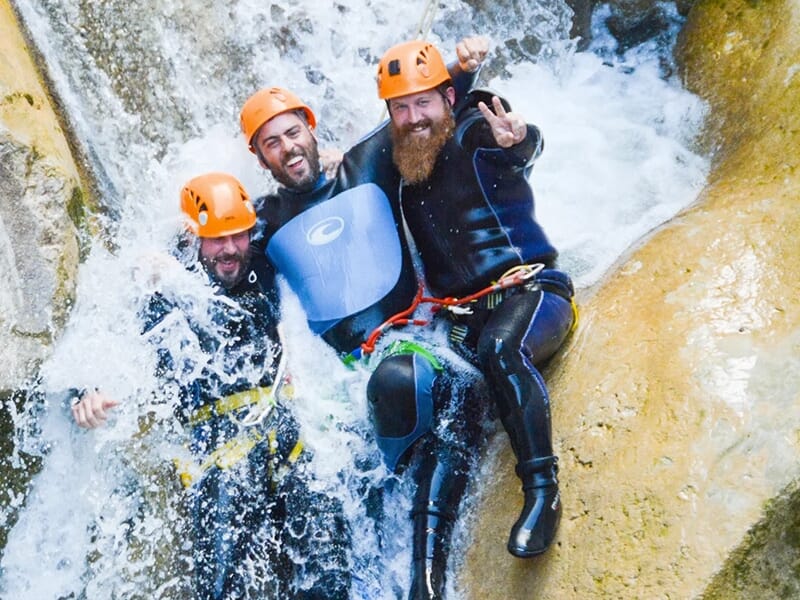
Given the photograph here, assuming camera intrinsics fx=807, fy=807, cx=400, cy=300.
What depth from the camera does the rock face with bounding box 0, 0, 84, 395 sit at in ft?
11.3

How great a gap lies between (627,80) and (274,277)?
2.95 metres

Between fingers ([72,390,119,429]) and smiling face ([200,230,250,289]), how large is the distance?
0.82 meters

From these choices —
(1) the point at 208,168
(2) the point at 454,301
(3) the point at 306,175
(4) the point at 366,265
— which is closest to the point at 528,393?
(2) the point at 454,301

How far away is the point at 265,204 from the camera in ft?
13.9

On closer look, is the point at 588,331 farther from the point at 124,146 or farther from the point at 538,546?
the point at 124,146

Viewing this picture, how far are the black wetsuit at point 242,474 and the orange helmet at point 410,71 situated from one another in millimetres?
1257

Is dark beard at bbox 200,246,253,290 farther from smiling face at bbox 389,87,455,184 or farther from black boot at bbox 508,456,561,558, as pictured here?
black boot at bbox 508,456,561,558

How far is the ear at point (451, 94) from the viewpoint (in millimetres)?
3830

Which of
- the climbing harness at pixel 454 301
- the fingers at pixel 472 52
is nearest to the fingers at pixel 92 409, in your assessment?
the climbing harness at pixel 454 301

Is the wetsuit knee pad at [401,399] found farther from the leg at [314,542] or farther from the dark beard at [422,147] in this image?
the dark beard at [422,147]

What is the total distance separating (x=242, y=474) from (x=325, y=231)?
1241 mm

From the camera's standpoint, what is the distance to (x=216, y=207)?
3.94 meters

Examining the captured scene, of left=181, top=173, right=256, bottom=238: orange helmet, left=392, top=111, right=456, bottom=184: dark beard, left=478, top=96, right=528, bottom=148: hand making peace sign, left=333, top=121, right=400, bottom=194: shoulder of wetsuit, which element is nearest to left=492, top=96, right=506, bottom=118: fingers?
left=478, top=96, right=528, bottom=148: hand making peace sign

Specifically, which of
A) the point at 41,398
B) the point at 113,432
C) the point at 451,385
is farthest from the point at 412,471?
the point at 41,398
